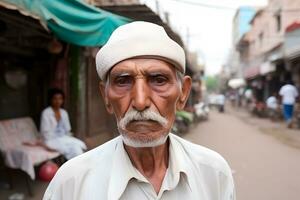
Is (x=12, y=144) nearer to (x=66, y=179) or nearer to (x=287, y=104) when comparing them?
(x=66, y=179)

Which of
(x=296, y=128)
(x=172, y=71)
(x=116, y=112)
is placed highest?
(x=172, y=71)

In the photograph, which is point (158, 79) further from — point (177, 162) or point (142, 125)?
point (177, 162)

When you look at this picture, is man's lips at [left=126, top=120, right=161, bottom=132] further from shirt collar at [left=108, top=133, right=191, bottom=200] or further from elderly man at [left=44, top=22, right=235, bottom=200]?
shirt collar at [left=108, top=133, right=191, bottom=200]

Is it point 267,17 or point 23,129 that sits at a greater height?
point 267,17

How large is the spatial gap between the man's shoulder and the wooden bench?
13.2 ft

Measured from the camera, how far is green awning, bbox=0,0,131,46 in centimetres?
459

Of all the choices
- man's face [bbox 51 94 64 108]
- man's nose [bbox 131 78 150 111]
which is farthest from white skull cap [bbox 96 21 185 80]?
man's face [bbox 51 94 64 108]

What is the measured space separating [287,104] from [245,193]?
37.4 feet

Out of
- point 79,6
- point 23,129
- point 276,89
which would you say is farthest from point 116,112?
point 276,89

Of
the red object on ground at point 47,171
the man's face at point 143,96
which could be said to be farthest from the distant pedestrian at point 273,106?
the man's face at point 143,96

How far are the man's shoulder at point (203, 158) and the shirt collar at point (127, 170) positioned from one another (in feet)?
0.13

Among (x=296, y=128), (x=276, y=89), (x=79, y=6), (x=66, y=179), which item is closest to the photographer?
(x=66, y=179)

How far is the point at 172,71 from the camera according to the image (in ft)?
5.33

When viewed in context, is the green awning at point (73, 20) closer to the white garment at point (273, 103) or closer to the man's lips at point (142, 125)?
the man's lips at point (142, 125)
